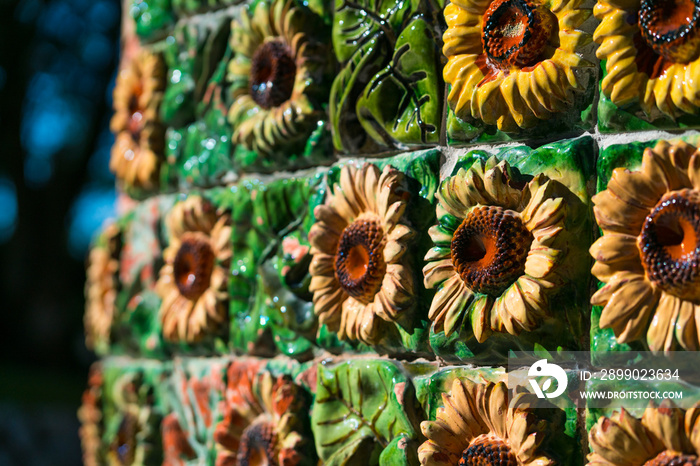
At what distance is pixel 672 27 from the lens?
0.60 metres

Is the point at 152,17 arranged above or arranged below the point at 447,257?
above

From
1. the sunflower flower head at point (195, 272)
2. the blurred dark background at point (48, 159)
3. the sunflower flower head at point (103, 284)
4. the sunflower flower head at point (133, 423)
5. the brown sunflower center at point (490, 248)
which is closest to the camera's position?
the brown sunflower center at point (490, 248)

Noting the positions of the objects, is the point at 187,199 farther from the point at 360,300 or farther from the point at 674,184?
the point at 674,184

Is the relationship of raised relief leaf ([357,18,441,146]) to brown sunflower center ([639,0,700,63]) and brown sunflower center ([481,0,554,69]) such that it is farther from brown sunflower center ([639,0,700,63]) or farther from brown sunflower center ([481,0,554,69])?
brown sunflower center ([639,0,700,63])

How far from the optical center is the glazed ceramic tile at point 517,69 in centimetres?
67

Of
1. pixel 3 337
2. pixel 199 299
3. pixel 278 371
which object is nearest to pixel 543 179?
pixel 278 371

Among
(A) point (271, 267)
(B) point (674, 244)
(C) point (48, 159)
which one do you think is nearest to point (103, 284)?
(A) point (271, 267)

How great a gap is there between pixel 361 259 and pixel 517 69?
0.88 ft

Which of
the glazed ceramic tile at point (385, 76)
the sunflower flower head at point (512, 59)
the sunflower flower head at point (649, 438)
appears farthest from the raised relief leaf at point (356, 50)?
the sunflower flower head at point (649, 438)

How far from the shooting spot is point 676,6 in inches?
23.8

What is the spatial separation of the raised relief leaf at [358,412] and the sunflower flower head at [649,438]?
0.73 feet

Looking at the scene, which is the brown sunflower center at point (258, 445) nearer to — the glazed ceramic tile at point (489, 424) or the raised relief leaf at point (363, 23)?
the glazed ceramic tile at point (489, 424)

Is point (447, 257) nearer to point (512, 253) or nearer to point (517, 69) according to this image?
point (512, 253)

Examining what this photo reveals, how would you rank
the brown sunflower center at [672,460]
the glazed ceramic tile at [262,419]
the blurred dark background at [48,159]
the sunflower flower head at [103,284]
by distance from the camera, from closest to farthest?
the brown sunflower center at [672,460] → the glazed ceramic tile at [262,419] → the sunflower flower head at [103,284] → the blurred dark background at [48,159]
